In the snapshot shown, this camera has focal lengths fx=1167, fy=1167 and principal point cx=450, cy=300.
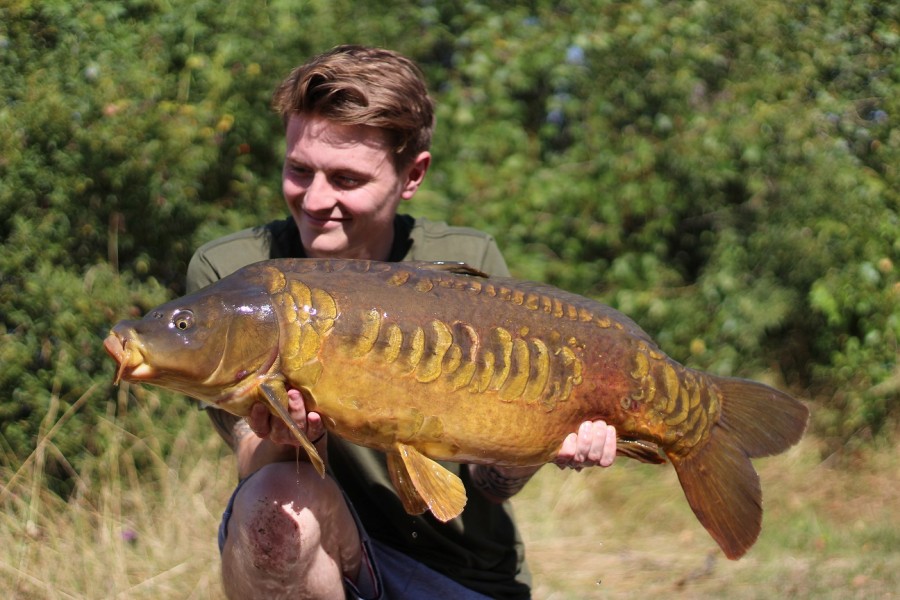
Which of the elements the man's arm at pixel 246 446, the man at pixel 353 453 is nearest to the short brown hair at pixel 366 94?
the man at pixel 353 453

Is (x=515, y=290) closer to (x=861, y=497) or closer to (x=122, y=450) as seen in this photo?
(x=122, y=450)

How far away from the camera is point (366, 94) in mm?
2307

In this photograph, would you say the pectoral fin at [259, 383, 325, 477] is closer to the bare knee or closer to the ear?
the bare knee

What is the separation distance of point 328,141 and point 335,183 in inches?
3.3

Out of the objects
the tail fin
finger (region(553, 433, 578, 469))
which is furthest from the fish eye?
the tail fin

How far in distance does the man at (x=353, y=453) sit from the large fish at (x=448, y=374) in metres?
0.12

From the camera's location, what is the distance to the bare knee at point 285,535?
2066mm

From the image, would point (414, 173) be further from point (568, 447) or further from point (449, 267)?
point (568, 447)

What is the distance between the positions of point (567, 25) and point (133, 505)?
2.69m

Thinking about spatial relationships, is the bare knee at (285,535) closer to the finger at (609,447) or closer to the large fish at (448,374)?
the large fish at (448,374)

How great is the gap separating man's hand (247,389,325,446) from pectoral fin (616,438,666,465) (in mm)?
526

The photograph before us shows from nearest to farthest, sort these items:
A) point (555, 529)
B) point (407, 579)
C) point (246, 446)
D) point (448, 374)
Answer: point (448, 374), point (246, 446), point (407, 579), point (555, 529)

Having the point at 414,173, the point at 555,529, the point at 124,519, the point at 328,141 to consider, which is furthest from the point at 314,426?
the point at 555,529

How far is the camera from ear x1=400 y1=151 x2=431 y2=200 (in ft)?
8.14
